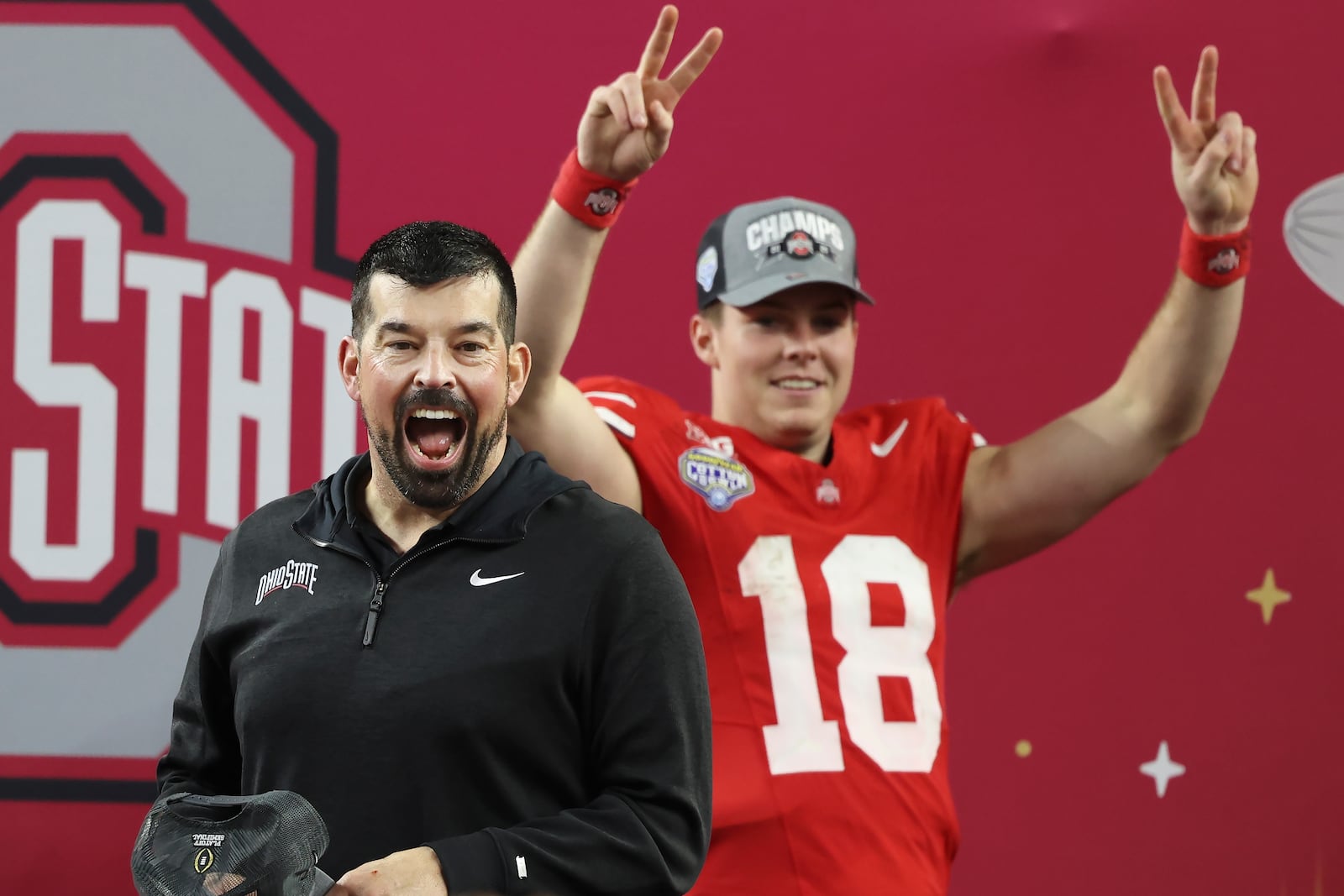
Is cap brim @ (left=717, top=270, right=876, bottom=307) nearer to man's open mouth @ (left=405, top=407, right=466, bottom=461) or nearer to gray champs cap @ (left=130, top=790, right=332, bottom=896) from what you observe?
man's open mouth @ (left=405, top=407, right=466, bottom=461)

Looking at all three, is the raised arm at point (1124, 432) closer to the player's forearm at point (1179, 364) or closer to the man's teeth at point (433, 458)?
the player's forearm at point (1179, 364)

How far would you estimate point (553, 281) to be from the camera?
1.47 m

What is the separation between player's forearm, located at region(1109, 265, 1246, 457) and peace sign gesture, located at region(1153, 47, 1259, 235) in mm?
85

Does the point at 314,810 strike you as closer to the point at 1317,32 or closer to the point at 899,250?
the point at 899,250

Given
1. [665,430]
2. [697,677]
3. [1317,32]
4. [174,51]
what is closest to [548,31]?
[174,51]

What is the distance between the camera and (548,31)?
2.04m

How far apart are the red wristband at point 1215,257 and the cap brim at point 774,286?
1.17 ft

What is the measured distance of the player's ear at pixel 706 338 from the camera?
1.77 meters

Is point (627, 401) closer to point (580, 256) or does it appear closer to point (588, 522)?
point (580, 256)

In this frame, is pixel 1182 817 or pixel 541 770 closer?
pixel 541 770

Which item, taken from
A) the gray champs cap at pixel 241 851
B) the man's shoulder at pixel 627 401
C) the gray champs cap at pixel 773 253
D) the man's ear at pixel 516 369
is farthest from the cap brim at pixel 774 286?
the gray champs cap at pixel 241 851

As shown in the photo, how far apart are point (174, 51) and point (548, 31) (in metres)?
0.51

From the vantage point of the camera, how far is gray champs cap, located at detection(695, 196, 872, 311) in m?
1.69

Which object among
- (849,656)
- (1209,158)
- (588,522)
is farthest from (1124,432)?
(588,522)
